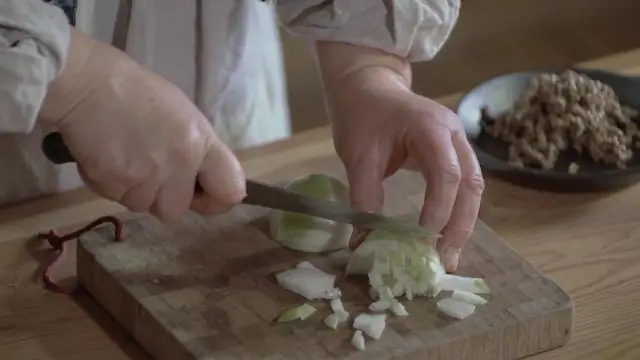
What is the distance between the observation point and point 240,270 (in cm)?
93

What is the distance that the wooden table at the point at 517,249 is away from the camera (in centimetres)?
89

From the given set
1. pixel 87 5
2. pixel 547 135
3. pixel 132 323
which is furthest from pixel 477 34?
pixel 132 323

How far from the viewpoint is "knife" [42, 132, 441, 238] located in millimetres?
920

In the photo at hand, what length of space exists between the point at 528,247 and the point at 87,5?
17.7 inches

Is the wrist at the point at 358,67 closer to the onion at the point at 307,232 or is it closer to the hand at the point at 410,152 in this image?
the hand at the point at 410,152

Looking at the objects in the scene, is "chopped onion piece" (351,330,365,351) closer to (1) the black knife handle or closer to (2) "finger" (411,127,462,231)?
(2) "finger" (411,127,462,231)

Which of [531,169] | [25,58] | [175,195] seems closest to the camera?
[25,58]

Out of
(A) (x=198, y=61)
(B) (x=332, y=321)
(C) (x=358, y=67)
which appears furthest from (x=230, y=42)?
(B) (x=332, y=321)

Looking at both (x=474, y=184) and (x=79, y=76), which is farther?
(x=474, y=184)

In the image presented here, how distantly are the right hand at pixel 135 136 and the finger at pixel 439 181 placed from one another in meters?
0.16

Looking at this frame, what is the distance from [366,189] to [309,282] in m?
0.10

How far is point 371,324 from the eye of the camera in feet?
2.80

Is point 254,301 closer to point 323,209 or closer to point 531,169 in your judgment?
point 323,209

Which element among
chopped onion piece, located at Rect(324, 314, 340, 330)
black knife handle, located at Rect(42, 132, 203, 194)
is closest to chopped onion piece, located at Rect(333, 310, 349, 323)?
chopped onion piece, located at Rect(324, 314, 340, 330)
